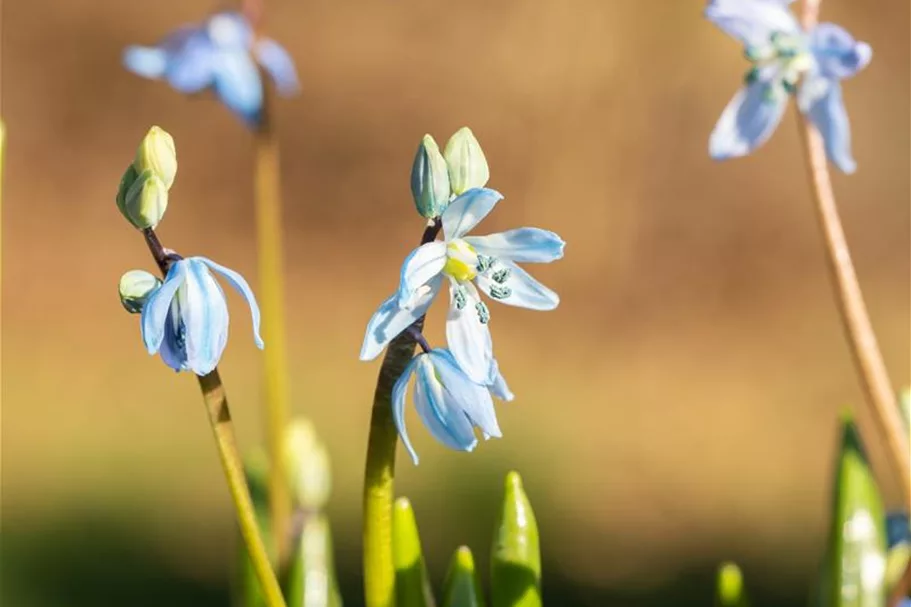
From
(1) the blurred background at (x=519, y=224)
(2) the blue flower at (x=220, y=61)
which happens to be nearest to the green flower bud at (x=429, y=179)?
(2) the blue flower at (x=220, y=61)

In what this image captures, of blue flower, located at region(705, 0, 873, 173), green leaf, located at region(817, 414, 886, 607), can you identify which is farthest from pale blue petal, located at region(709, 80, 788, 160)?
green leaf, located at region(817, 414, 886, 607)

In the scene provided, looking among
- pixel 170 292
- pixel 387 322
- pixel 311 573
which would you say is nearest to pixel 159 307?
pixel 170 292

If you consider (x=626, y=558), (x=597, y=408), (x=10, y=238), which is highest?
(x=10, y=238)

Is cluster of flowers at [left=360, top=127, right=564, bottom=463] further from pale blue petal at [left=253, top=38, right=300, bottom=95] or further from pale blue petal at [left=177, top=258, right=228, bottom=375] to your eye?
pale blue petal at [left=253, top=38, right=300, bottom=95]

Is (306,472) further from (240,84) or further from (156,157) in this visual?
(156,157)

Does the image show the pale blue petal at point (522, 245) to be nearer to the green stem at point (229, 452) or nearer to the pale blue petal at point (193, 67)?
the green stem at point (229, 452)

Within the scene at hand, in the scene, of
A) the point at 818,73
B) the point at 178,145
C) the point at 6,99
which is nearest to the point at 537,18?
the point at 178,145

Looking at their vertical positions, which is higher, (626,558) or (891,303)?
(891,303)

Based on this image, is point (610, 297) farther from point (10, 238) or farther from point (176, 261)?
point (176, 261)
